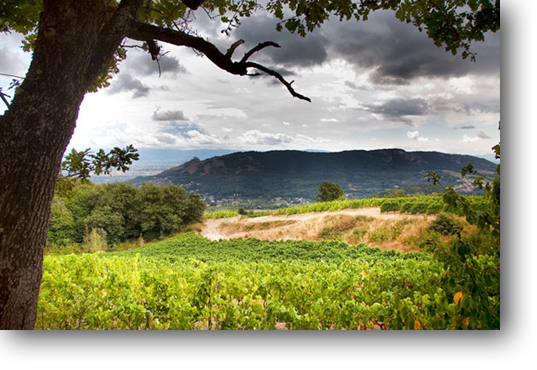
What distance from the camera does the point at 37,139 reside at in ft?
5.54

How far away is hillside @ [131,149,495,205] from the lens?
3.30 metres

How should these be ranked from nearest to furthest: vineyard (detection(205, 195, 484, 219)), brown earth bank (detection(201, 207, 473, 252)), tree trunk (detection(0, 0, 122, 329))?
tree trunk (detection(0, 0, 122, 329)) < vineyard (detection(205, 195, 484, 219)) < brown earth bank (detection(201, 207, 473, 252))

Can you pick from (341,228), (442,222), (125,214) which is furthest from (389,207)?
(125,214)

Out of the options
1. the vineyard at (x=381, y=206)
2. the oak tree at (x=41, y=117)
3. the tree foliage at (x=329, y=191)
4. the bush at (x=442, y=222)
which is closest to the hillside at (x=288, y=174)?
the tree foliage at (x=329, y=191)

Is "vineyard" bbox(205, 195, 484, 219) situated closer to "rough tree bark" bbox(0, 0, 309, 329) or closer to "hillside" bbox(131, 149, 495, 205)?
"hillside" bbox(131, 149, 495, 205)

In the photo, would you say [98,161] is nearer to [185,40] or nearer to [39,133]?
[39,133]

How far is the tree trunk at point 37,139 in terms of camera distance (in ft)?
5.43

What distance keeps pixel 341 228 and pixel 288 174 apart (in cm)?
252

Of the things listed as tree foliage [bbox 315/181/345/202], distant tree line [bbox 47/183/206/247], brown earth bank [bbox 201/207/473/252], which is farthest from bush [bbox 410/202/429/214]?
distant tree line [bbox 47/183/206/247]

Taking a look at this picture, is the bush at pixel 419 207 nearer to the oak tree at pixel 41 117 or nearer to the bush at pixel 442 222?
the bush at pixel 442 222

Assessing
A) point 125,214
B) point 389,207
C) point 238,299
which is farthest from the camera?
point 389,207

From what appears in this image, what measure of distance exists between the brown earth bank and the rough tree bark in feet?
7.20

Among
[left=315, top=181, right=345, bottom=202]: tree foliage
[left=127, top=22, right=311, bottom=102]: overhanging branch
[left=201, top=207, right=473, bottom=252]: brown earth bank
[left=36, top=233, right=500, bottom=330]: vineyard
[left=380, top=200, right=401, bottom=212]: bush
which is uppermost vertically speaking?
[left=127, top=22, right=311, bottom=102]: overhanging branch

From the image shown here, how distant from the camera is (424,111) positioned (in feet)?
10.2
